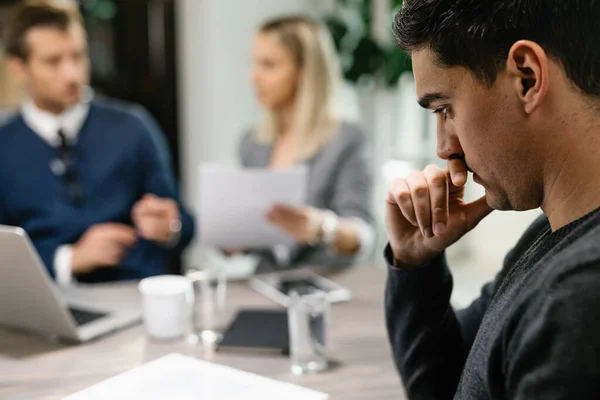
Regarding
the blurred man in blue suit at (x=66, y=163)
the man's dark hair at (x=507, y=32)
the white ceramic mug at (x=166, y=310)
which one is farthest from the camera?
the blurred man in blue suit at (x=66, y=163)

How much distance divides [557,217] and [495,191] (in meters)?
0.08

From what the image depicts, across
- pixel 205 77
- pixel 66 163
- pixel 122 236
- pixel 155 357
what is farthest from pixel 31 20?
pixel 155 357

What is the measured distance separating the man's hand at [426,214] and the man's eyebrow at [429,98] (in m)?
0.20

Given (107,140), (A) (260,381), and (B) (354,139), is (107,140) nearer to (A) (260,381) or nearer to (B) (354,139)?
(B) (354,139)

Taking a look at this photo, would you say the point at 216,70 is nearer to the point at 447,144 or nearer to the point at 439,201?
the point at 439,201

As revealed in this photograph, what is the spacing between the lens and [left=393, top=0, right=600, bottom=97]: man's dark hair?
0.67m

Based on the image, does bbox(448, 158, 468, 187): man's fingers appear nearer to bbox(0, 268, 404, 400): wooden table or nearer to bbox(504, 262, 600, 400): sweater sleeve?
→ bbox(504, 262, 600, 400): sweater sleeve

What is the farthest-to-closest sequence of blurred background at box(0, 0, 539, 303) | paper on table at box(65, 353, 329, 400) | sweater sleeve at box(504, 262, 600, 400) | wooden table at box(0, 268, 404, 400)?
blurred background at box(0, 0, 539, 303), wooden table at box(0, 268, 404, 400), paper on table at box(65, 353, 329, 400), sweater sleeve at box(504, 262, 600, 400)

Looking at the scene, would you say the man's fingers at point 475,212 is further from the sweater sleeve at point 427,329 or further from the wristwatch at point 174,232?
A: the wristwatch at point 174,232

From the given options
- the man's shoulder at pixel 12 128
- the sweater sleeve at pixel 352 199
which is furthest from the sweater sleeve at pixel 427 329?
the man's shoulder at pixel 12 128

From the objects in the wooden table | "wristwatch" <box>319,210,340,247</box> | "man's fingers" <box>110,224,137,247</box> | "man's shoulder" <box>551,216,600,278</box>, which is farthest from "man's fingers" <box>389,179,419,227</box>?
"man's fingers" <box>110,224,137,247</box>

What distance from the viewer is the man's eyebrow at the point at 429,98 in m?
0.78

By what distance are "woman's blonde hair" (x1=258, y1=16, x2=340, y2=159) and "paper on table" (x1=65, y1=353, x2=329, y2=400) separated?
1375 millimetres

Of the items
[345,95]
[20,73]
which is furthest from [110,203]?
[345,95]
